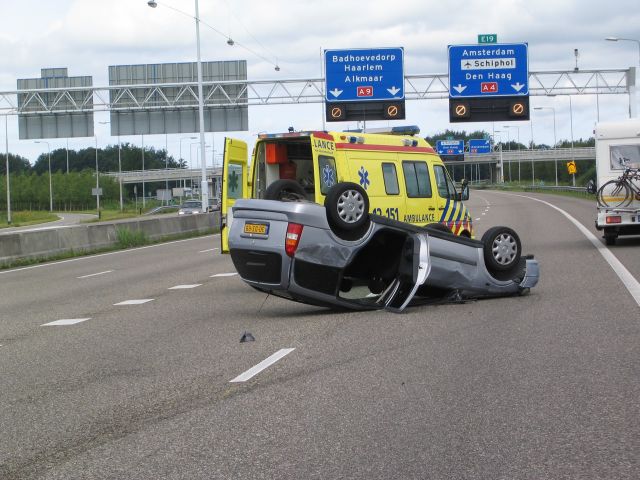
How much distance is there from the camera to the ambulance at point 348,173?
14672mm

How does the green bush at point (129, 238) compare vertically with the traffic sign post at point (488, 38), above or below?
below

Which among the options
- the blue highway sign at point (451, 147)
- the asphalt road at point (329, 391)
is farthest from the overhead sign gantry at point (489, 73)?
the blue highway sign at point (451, 147)

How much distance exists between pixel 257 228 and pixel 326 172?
3227mm

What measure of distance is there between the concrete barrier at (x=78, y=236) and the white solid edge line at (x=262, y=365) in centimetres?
1675

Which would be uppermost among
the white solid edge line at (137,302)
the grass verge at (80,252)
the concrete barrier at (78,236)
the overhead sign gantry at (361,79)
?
the overhead sign gantry at (361,79)

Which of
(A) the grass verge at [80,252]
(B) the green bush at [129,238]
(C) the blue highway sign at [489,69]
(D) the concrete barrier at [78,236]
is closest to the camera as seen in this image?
(A) the grass verge at [80,252]

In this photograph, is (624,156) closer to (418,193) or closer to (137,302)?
(418,193)

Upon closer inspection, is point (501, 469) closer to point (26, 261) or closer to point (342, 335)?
point (342, 335)

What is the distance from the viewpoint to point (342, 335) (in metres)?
10.6

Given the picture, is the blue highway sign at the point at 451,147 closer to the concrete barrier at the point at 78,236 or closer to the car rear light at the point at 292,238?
the concrete barrier at the point at 78,236

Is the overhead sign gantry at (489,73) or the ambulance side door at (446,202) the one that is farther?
the overhead sign gantry at (489,73)

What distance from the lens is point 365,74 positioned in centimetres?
4447

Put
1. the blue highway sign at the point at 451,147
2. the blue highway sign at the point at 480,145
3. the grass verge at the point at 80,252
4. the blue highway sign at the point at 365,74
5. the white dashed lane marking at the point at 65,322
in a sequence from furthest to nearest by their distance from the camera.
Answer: the blue highway sign at the point at 480,145 < the blue highway sign at the point at 451,147 < the blue highway sign at the point at 365,74 < the grass verge at the point at 80,252 < the white dashed lane marking at the point at 65,322

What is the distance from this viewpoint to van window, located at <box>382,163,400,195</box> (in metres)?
16.4
